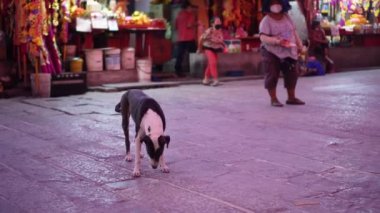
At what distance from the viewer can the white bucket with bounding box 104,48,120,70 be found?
12812mm

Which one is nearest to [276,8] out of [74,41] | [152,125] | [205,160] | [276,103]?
[276,103]

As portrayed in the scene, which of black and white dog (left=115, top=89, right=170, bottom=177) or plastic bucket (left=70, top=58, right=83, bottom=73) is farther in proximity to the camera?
plastic bucket (left=70, top=58, right=83, bottom=73)

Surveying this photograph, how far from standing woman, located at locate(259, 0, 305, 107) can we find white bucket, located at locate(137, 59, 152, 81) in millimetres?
4393

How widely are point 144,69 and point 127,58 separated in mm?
478

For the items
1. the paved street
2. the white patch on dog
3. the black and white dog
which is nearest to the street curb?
the paved street

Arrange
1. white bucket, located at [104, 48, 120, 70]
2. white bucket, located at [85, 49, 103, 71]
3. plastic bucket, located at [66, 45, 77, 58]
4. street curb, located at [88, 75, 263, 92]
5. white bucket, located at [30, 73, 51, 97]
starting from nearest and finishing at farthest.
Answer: white bucket, located at [30, 73, 51, 97] < street curb, located at [88, 75, 263, 92] < plastic bucket, located at [66, 45, 77, 58] < white bucket, located at [85, 49, 103, 71] < white bucket, located at [104, 48, 120, 70]

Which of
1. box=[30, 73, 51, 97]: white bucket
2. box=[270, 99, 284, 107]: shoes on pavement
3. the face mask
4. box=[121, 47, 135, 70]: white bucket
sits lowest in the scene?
box=[270, 99, 284, 107]: shoes on pavement

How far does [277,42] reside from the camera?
8930 millimetres

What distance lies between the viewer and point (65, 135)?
23.2 ft

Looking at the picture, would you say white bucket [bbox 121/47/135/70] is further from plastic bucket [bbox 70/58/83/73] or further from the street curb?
plastic bucket [bbox 70/58/83/73]

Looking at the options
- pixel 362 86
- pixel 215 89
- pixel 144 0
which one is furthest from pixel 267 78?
pixel 144 0

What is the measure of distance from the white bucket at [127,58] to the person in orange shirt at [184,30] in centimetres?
175

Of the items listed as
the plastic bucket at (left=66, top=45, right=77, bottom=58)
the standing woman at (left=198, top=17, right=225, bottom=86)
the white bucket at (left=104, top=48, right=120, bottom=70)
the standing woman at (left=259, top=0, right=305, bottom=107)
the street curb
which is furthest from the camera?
the white bucket at (left=104, top=48, right=120, bottom=70)

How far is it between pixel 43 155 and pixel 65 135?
114cm
